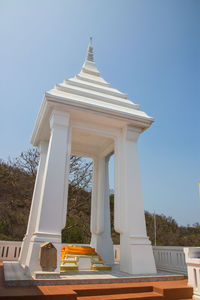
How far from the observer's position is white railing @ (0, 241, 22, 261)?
9.02 metres

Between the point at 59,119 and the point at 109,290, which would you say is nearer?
the point at 109,290

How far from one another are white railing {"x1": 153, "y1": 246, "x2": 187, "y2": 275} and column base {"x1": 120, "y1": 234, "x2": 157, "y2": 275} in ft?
4.87

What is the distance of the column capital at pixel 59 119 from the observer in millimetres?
6984

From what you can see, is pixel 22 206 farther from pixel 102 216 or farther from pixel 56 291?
pixel 56 291

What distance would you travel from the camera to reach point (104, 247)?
855 cm

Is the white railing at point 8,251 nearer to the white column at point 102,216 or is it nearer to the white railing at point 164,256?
the white railing at point 164,256

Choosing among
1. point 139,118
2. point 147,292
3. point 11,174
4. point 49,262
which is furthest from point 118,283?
point 11,174

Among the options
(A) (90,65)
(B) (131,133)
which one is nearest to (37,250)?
(B) (131,133)

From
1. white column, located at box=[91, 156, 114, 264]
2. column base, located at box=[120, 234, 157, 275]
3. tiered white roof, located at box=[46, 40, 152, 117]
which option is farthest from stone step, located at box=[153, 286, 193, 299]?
tiered white roof, located at box=[46, 40, 152, 117]

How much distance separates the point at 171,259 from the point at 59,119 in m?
6.27

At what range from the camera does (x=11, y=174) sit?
16.8 meters

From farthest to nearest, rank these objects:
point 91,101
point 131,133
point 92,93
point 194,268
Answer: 1. point 92,93
2. point 131,133
3. point 91,101
4. point 194,268

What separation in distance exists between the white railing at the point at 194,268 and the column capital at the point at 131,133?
4.10 m

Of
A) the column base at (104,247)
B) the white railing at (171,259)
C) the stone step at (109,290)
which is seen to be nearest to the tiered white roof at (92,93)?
the white railing at (171,259)
